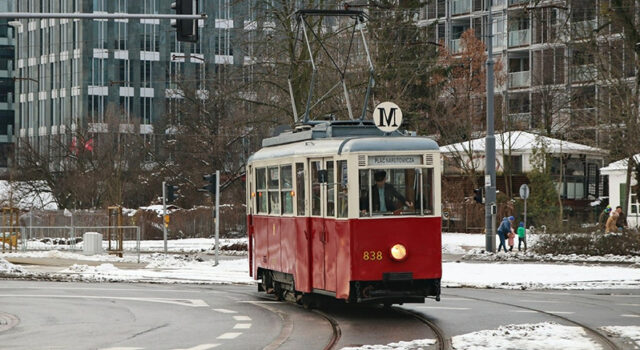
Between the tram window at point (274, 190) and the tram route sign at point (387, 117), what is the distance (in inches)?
85.9

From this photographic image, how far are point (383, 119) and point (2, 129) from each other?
106723 mm

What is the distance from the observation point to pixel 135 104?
109 metres

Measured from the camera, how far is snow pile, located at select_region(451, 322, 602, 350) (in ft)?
49.0

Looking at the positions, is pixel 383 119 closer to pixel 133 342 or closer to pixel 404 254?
pixel 404 254

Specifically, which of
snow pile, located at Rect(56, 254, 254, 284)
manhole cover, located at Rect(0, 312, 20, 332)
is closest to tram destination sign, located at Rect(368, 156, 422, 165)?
manhole cover, located at Rect(0, 312, 20, 332)

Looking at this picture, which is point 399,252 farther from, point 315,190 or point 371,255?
point 315,190

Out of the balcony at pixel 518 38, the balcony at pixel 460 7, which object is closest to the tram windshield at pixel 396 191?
the balcony at pixel 518 38

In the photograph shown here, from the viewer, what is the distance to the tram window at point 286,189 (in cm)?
2148

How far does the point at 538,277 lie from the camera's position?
102ft

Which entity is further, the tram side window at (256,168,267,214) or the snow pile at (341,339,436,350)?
the tram side window at (256,168,267,214)

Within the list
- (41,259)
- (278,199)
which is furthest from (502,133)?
(278,199)

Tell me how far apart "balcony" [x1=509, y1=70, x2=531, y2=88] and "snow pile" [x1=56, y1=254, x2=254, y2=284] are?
51014 mm

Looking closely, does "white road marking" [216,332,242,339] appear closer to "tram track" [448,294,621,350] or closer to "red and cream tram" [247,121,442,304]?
"red and cream tram" [247,121,442,304]

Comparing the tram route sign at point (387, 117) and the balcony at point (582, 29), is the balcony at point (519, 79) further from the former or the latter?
the tram route sign at point (387, 117)
